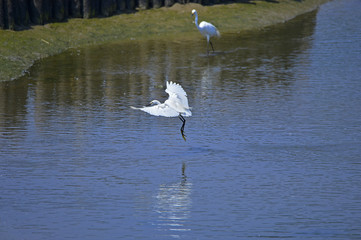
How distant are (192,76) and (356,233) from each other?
12700mm

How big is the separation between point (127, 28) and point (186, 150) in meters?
15.7

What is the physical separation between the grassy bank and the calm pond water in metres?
0.80

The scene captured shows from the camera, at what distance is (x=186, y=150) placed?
45.8 feet

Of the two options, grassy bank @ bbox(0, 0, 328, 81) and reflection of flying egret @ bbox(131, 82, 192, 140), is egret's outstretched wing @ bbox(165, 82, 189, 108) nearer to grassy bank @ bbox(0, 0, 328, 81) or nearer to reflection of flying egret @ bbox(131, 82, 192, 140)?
reflection of flying egret @ bbox(131, 82, 192, 140)

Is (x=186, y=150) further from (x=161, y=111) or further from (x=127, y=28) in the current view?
(x=127, y=28)

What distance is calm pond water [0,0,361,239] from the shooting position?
10.3 metres

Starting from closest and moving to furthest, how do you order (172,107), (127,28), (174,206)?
(174,206) → (172,107) → (127,28)

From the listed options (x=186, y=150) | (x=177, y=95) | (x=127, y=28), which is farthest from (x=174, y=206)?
(x=127, y=28)

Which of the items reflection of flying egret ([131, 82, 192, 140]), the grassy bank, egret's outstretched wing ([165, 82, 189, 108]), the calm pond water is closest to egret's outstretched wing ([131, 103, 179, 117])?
reflection of flying egret ([131, 82, 192, 140])

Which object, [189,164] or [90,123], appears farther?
[90,123]

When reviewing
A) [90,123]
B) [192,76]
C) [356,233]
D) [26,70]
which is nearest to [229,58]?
[192,76]

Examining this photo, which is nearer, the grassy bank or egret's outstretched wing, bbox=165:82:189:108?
egret's outstretched wing, bbox=165:82:189:108

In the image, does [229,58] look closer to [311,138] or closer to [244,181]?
[311,138]

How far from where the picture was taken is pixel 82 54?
2512 cm
